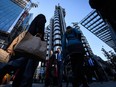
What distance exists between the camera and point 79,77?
2727 mm

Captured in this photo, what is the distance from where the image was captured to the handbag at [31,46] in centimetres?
160

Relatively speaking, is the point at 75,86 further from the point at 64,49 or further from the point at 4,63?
the point at 4,63

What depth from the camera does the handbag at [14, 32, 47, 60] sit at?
5.25 ft

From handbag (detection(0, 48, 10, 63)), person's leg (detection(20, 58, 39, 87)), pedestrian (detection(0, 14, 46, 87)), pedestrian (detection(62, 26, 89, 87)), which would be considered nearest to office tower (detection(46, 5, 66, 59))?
pedestrian (detection(62, 26, 89, 87))

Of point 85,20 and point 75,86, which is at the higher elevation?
point 85,20

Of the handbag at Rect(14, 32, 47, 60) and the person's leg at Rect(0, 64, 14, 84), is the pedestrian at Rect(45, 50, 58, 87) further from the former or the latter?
the handbag at Rect(14, 32, 47, 60)

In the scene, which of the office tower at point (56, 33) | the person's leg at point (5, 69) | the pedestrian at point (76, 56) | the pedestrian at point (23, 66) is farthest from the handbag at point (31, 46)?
→ the office tower at point (56, 33)

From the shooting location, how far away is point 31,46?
5.49 feet

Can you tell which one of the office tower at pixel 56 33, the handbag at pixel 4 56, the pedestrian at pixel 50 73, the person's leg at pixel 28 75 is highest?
the office tower at pixel 56 33

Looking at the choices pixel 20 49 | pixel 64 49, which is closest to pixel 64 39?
pixel 64 49

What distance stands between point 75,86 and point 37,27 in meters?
1.75

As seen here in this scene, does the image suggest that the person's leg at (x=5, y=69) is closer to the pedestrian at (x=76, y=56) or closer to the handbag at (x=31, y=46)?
the handbag at (x=31, y=46)

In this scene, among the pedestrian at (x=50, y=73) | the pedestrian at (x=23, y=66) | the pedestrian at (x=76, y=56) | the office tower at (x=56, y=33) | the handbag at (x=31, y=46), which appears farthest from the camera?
the office tower at (x=56, y=33)

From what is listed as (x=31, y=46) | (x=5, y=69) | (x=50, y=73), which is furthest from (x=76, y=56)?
(x=50, y=73)
